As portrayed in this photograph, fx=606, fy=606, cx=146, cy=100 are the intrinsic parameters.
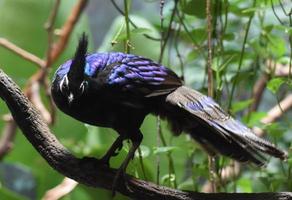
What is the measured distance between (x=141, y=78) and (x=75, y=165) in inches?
8.2

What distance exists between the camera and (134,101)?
114 centimetres

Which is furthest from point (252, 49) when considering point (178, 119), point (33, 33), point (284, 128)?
point (33, 33)

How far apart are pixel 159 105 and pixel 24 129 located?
0.26 metres

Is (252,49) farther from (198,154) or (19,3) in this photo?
(19,3)

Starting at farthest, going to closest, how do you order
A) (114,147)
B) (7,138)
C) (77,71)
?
(7,138) < (114,147) < (77,71)

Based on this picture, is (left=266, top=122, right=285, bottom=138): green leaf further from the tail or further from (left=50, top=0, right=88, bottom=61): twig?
(left=50, top=0, right=88, bottom=61): twig

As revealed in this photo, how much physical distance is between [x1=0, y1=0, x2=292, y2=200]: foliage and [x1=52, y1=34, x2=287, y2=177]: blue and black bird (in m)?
0.19

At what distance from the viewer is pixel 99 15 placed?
3.06 meters

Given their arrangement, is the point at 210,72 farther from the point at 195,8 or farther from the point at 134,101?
the point at 134,101

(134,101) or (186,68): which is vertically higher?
(134,101)

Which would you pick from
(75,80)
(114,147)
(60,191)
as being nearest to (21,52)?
(60,191)

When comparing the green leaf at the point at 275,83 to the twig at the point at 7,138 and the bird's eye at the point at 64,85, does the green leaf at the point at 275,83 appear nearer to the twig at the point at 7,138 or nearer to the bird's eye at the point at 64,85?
the bird's eye at the point at 64,85

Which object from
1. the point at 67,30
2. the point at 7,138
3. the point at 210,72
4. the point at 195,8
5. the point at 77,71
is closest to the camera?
the point at 77,71

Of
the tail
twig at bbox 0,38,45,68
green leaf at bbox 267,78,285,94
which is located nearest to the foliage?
green leaf at bbox 267,78,285,94
